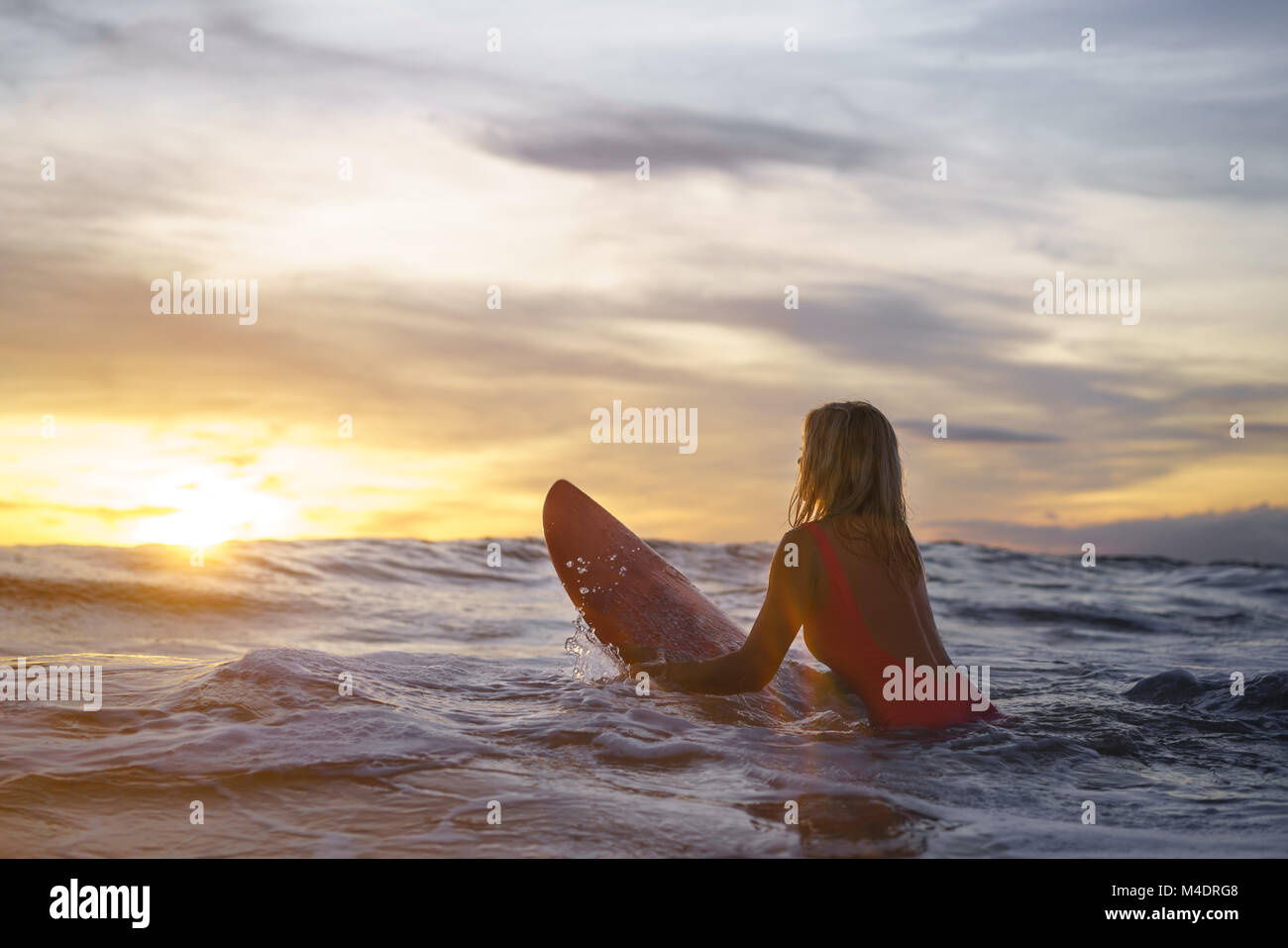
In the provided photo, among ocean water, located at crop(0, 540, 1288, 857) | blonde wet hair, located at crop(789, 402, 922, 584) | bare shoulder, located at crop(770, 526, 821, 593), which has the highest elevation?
blonde wet hair, located at crop(789, 402, 922, 584)

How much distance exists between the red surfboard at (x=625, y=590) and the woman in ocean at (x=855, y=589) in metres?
1.19

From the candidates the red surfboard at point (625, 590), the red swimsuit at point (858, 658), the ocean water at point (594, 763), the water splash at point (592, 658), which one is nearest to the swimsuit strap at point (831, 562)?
the red swimsuit at point (858, 658)

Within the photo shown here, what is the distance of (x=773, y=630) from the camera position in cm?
372

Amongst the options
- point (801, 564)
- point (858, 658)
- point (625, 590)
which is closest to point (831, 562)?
point (801, 564)

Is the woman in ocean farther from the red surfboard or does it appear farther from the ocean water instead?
the red surfboard

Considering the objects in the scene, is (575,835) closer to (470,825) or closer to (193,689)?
(470,825)

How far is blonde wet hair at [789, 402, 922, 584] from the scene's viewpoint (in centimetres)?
A: 375

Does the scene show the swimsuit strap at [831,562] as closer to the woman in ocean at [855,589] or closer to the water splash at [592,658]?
the woman in ocean at [855,589]

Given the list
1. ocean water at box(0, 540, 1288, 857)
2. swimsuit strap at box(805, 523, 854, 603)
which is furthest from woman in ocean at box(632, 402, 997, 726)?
ocean water at box(0, 540, 1288, 857)

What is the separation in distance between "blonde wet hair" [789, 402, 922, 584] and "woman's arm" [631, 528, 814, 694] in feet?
0.59

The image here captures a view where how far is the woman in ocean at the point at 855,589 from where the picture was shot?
369cm

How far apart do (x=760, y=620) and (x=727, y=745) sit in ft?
1.90
